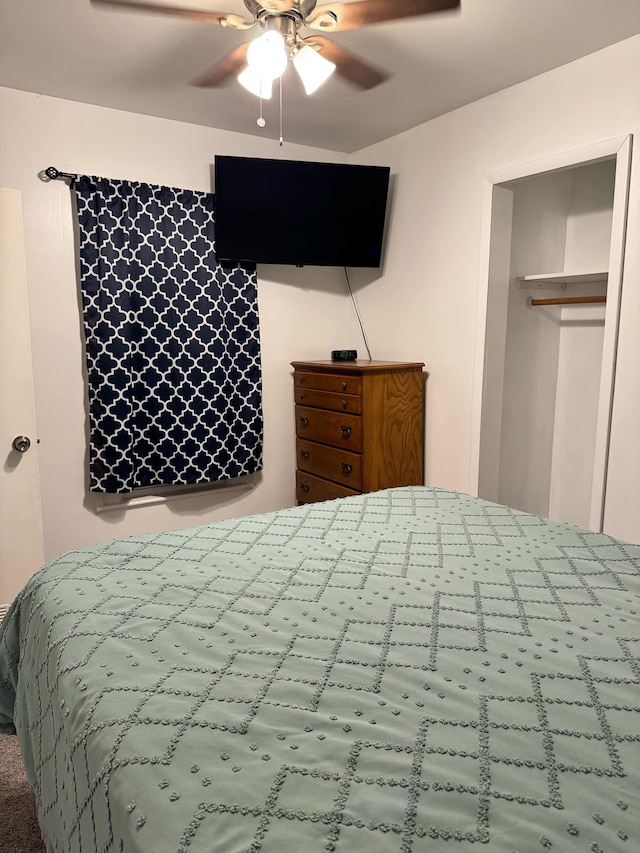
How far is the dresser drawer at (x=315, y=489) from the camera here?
11.1 ft

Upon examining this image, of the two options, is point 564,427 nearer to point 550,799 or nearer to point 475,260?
point 475,260

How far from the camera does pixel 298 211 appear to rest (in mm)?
3381

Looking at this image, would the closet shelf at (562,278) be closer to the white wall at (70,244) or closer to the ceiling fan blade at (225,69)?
the white wall at (70,244)

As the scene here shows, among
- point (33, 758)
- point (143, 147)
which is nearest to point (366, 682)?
point (33, 758)

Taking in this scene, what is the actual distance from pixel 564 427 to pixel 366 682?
8.99ft

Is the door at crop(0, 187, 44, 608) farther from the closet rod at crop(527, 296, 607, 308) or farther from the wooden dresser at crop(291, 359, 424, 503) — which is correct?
the closet rod at crop(527, 296, 607, 308)

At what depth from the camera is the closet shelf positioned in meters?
2.88

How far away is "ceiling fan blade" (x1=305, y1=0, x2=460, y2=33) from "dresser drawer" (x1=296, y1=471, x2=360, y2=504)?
83.9 inches

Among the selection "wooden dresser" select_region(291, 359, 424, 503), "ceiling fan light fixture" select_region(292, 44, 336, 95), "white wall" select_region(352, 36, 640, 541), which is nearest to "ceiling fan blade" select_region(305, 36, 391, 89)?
"ceiling fan light fixture" select_region(292, 44, 336, 95)

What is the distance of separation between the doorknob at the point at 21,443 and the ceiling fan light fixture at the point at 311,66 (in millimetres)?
2023

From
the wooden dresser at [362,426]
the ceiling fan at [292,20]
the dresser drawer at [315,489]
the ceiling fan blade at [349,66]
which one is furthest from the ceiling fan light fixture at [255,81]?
the dresser drawer at [315,489]

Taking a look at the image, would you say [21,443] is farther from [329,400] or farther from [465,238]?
[465,238]

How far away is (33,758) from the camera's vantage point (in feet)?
4.35

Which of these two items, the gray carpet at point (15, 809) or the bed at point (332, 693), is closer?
the bed at point (332, 693)
